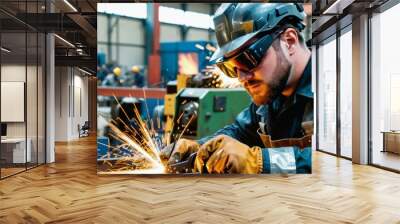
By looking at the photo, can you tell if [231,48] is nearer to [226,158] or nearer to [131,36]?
[131,36]

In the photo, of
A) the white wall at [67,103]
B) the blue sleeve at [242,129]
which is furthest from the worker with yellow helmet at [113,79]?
the white wall at [67,103]

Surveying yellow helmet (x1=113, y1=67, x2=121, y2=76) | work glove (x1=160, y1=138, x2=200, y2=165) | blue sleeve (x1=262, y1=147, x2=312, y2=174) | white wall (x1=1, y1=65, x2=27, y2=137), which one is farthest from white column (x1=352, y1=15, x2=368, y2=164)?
white wall (x1=1, y1=65, x2=27, y2=137)

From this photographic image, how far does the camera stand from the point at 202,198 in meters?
4.82

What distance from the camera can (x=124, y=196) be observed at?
195 inches

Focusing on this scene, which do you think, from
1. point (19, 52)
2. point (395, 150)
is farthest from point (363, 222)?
point (19, 52)

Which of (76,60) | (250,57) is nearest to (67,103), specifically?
(76,60)

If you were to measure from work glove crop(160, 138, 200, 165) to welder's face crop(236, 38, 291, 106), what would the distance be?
1.23 metres

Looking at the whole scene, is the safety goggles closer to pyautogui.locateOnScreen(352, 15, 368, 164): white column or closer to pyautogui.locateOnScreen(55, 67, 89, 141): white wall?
pyautogui.locateOnScreen(352, 15, 368, 164): white column

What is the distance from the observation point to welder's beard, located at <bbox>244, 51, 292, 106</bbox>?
20.2 ft

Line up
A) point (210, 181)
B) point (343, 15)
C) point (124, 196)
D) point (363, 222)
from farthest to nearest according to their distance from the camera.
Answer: point (343, 15) < point (210, 181) < point (124, 196) < point (363, 222)

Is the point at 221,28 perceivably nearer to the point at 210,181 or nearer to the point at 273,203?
the point at 210,181

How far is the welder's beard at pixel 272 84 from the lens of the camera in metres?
6.15

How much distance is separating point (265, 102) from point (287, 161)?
103 cm

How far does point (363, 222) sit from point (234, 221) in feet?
4.04
